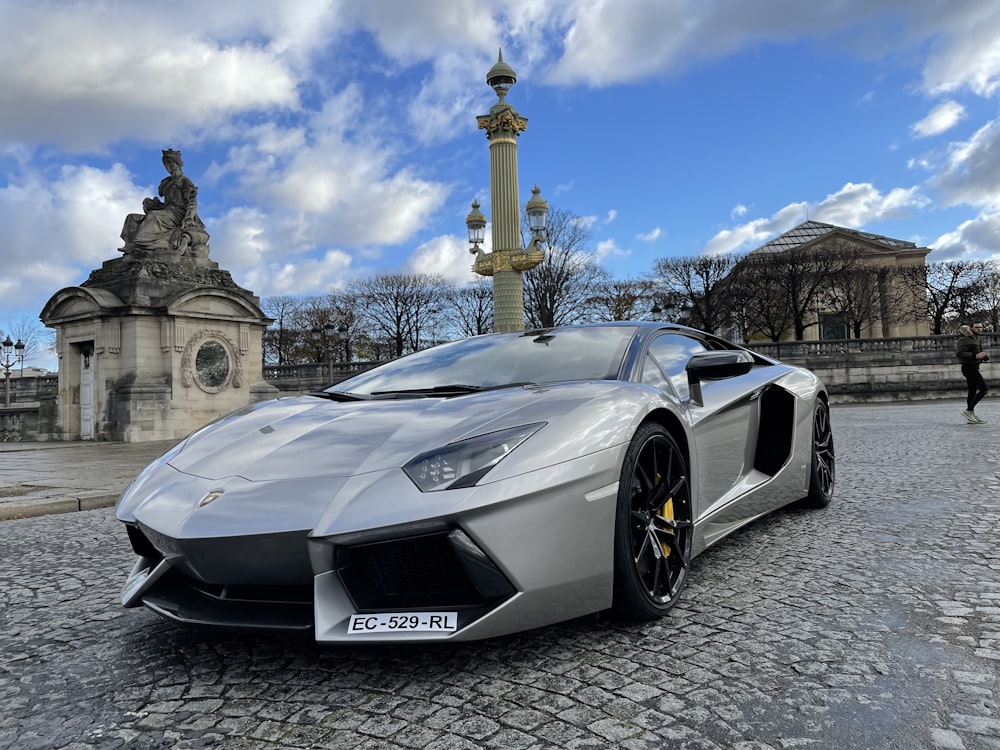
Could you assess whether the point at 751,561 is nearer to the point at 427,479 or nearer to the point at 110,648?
the point at 427,479

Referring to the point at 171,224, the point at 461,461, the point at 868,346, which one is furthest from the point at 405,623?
the point at 868,346

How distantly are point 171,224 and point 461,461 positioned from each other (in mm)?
20350

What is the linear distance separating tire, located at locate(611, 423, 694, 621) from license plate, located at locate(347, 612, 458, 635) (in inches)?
26.2

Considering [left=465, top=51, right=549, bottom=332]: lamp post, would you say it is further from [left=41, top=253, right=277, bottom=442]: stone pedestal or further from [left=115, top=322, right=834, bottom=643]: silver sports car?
[left=115, top=322, right=834, bottom=643]: silver sports car

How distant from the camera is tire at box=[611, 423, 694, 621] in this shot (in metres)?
2.49

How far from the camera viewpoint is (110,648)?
2623 millimetres

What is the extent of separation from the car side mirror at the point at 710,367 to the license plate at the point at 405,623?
1669mm

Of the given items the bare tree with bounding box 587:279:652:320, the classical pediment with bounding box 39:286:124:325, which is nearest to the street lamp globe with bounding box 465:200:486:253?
the classical pediment with bounding box 39:286:124:325

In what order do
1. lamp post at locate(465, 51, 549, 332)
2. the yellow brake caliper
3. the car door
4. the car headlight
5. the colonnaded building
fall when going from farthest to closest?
the colonnaded building < lamp post at locate(465, 51, 549, 332) < the car door < the yellow brake caliper < the car headlight

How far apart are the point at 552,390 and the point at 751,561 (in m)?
1.58

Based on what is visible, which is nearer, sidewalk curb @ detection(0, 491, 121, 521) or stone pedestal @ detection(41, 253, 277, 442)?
sidewalk curb @ detection(0, 491, 121, 521)

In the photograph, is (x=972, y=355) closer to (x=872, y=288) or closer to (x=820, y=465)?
(x=820, y=465)

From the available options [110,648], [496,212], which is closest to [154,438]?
[496,212]

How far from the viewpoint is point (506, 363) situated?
3361 millimetres
